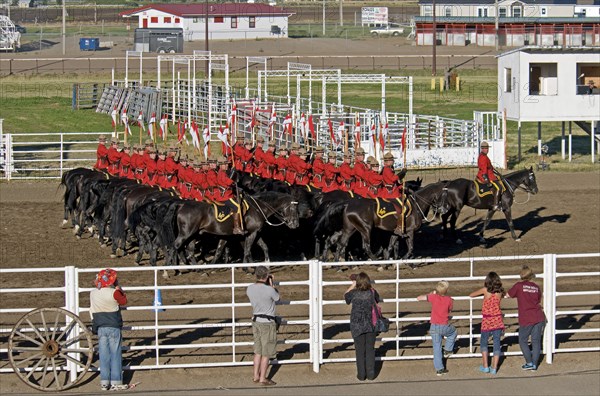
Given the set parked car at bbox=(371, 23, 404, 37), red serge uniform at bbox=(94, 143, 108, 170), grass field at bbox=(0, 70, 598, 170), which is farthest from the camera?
parked car at bbox=(371, 23, 404, 37)

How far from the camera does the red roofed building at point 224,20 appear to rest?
76.8 m

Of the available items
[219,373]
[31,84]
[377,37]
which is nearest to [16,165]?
[219,373]

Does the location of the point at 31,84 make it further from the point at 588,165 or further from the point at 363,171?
the point at 363,171

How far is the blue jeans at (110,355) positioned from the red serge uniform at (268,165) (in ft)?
34.1

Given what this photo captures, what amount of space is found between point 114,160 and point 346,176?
5094 mm

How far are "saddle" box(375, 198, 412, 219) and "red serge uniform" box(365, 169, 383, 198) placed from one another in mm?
477

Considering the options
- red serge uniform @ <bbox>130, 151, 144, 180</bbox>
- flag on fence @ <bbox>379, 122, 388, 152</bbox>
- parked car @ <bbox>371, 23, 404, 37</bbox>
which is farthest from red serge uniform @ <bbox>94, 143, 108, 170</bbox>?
parked car @ <bbox>371, 23, 404, 37</bbox>

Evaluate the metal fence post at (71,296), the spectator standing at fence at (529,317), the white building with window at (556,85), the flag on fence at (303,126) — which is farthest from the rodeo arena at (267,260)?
the white building with window at (556,85)

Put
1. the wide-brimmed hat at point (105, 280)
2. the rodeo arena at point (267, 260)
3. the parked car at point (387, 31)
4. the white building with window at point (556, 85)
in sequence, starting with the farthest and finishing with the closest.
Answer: the parked car at point (387, 31)
the white building with window at point (556, 85)
the rodeo arena at point (267, 260)
the wide-brimmed hat at point (105, 280)

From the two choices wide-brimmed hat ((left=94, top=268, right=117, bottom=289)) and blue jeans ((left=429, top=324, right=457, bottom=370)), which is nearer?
wide-brimmed hat ((left=94, top=268, right=117, bottom=289))

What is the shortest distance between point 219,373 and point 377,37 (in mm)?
71412

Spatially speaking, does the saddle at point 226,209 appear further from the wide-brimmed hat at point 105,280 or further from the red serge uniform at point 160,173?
the wide-brimmed hat at point 105,280

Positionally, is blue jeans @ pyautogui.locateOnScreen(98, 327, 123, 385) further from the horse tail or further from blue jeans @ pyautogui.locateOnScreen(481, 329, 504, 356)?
the horse tail

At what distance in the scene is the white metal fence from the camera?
13.4 m
